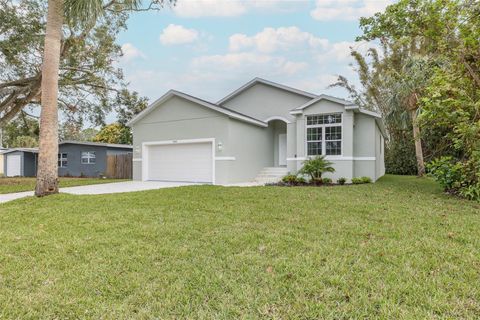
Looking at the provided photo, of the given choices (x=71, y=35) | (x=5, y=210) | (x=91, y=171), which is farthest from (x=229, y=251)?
(x=91, y=171)

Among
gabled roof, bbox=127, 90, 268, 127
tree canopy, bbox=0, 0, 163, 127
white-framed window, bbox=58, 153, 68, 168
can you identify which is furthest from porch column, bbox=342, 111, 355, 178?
white-framed window, bbox=58, 153, 68, 168

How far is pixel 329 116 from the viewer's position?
551 inches

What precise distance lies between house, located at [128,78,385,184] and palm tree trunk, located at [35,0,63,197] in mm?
6098

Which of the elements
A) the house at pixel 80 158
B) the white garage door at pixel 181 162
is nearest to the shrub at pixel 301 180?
the white garage door at pixel 181 162

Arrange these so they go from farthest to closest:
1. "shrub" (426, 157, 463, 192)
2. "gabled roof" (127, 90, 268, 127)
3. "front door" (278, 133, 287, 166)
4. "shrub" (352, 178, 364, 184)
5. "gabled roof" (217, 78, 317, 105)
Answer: "front door" (278, 133, 287, 166) < "gabled roof" (217, 78, 317, 105) < "gabled roof" (127, 90, 268, 127) < "shrub" (352, 178, 364, 184) < "shrub" (426, 157, 463, 192)

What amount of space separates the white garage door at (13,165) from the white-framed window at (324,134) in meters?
27.5

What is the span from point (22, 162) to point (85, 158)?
7224mm

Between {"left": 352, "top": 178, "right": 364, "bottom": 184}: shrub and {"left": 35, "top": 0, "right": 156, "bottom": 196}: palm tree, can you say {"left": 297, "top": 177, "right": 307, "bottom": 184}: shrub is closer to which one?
{"left": 352, "top": 178, "right": 364, "bottom": 184}: shrub

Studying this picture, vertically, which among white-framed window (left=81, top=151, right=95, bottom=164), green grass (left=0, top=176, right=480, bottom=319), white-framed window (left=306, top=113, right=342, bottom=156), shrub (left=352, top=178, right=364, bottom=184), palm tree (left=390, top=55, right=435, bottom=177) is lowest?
green grass (left=0, top=176, right=480, bottom=319)

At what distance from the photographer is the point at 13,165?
2817cm

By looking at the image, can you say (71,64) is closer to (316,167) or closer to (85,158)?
(85,158)

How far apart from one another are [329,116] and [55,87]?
11124 mm

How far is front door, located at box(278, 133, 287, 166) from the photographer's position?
17244 mm

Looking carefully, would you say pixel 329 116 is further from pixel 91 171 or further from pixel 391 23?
pixel 91 171
